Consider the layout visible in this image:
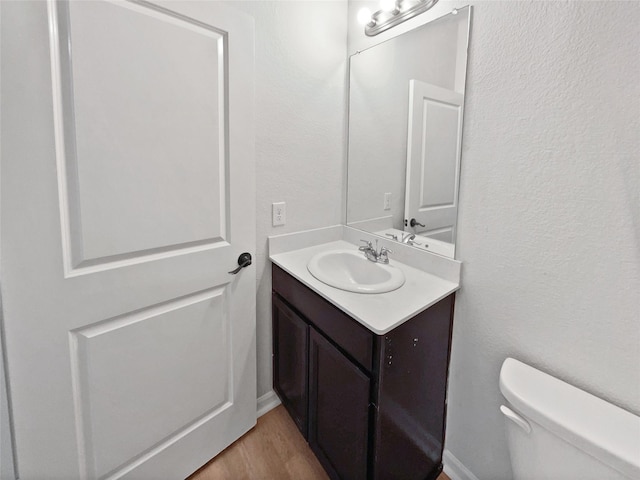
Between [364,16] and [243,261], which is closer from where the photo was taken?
[243,261]

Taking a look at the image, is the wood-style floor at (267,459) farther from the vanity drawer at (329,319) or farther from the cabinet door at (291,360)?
the vanity drawer at (329,319)

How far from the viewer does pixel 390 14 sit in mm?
1399

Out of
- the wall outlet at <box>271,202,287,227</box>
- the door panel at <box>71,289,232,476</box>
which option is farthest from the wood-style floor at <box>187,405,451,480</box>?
the wall outlet at <box>271,202,287,227</box>

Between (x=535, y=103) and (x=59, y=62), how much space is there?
139cm

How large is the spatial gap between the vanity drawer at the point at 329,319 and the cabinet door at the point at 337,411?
0.14 feet

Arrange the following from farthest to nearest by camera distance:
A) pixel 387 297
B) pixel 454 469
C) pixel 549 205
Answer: pixel 454 469 < pixel 387 297 < pixel 549 205

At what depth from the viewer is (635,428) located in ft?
2.56

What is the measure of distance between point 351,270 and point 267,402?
864mm

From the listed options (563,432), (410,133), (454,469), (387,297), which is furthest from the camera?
(410,133)

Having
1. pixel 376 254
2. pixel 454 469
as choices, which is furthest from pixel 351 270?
pixel 454 469

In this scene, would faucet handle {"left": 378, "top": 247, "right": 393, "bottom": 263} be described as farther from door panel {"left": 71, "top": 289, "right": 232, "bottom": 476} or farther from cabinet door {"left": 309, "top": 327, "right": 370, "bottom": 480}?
door panel {"left": 71, "top": 289, "right": 232, "bottom": 476}

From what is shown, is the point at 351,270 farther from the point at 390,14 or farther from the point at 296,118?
the point at 390,14

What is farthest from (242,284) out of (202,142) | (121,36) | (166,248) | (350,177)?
(121,36)

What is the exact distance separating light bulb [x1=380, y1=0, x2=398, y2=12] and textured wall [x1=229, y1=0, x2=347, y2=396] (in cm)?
31
